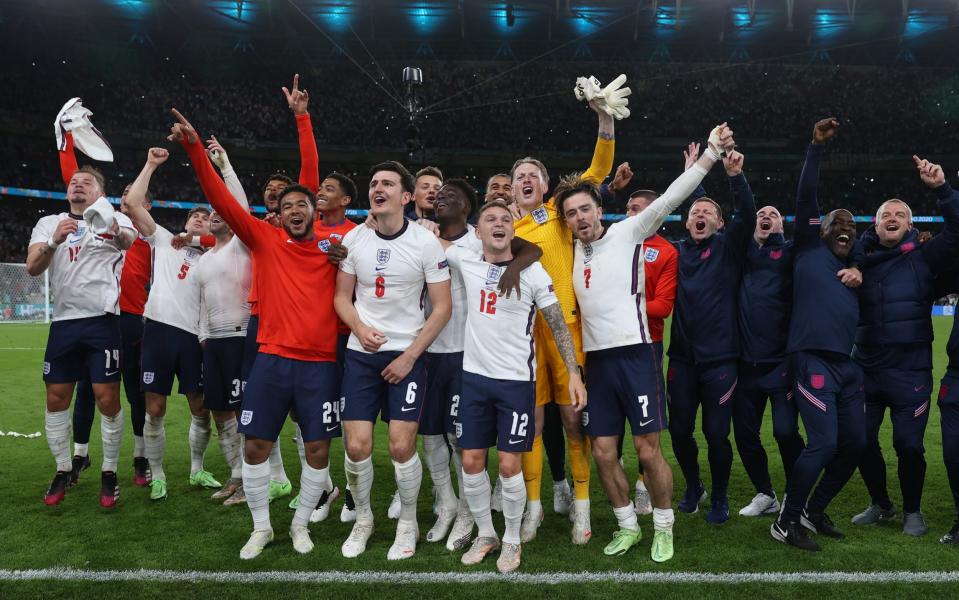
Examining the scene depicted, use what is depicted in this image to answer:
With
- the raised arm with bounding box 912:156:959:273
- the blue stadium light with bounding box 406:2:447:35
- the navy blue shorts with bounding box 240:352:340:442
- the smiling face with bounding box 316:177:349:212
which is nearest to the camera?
the navy blue shorts with bounding box 240:352:340:442

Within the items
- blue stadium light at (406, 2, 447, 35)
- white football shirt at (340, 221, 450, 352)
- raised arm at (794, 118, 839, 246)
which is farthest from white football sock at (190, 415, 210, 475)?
blue stadium light at (406, 2, 447, 35)

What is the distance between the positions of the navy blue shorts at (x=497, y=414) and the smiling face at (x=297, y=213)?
142cm

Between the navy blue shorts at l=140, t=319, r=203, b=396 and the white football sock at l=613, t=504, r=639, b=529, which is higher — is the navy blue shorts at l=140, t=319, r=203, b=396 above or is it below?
above

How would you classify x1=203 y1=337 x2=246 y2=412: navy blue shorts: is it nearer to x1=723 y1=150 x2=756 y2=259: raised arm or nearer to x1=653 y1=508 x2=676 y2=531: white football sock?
x1=653 y1=508 x2=676 y2=531: white football sock

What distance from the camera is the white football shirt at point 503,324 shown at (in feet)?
13.6

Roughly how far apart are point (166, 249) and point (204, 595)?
3080 mm

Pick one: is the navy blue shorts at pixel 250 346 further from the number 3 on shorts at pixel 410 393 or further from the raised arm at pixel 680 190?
the raised arm at pixel 680 190

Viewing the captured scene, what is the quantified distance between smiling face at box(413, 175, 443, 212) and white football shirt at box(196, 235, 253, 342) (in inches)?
55.6

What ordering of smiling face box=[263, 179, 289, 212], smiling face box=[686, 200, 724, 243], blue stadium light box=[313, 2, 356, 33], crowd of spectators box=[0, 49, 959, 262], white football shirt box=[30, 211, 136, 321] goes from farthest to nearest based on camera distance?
crowd of spectators box=[0, 49, 959, 262] → blue stadium light box=[313, 2, 356, 33] → smiling face box=[263, 179, 289, 212] → white football shirt box=[30, 211, 136, 321] → smiling face box=[686, 200, 724, 243]

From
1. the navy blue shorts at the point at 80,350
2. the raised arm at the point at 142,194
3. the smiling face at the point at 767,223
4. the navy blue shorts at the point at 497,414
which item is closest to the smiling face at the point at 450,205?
the navy blue shorts at the point at 497,414

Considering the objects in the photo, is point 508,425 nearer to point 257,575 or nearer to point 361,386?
point 361,386

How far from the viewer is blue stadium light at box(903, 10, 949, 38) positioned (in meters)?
30.0

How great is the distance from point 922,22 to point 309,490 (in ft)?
120

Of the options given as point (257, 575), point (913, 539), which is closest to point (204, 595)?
point (257, 575)
